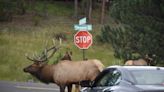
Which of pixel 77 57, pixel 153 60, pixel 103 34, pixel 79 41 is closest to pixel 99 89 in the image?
pixel 79 41

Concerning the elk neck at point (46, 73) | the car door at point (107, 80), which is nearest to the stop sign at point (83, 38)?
the elk neck at point (46, 73)

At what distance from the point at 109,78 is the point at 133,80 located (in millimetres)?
1136

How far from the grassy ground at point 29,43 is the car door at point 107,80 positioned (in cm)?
3015

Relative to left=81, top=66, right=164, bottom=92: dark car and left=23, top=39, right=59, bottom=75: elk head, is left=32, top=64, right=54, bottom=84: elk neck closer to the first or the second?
left=23, top=39, right=59, bottom=75: elk head

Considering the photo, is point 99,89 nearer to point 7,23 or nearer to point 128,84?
point 128,84

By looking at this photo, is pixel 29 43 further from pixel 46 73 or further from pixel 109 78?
pixel 109 78

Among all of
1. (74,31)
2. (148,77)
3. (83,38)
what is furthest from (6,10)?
(148,77)

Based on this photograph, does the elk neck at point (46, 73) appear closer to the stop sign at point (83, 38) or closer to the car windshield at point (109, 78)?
the stop sign at point (83, 38)

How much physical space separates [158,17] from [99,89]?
14437 mm

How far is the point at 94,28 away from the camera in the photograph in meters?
67.9

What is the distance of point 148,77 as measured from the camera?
1245cm

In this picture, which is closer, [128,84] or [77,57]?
[128,84]

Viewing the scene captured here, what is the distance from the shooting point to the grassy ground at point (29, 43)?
51.1 metres

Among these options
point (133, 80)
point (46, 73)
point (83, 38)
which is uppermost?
point (133, 80)
